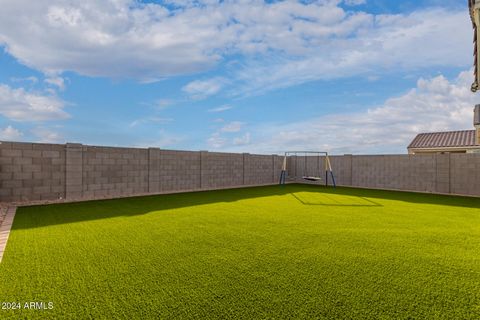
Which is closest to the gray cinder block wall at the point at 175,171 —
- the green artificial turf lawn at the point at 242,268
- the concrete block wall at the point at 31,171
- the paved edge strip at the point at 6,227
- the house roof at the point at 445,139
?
the concrete block wall at the point at 31,171

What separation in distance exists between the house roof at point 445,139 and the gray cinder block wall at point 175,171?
899 cm

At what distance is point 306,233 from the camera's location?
3.40 metres

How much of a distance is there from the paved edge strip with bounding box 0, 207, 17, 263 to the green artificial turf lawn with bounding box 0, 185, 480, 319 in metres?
0.08

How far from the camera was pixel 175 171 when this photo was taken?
8516mm

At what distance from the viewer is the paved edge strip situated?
113 inches

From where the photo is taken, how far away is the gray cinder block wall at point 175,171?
19.2 feet

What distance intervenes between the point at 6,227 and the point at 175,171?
16.4 ft

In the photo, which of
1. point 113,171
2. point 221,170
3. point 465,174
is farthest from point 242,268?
point 465,174

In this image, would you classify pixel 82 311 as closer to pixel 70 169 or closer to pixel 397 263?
pixel 397 263

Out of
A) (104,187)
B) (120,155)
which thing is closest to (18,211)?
(104,187)

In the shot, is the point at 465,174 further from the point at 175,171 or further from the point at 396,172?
the point at 175,171

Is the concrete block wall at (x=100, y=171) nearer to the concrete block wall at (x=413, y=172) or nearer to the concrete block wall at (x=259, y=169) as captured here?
the concrete block wall at (x=259, y=169)

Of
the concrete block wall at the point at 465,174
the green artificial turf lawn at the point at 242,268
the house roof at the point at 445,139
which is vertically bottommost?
the green artificial turf lawn at the point at 242,268

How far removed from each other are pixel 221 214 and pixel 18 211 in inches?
144
